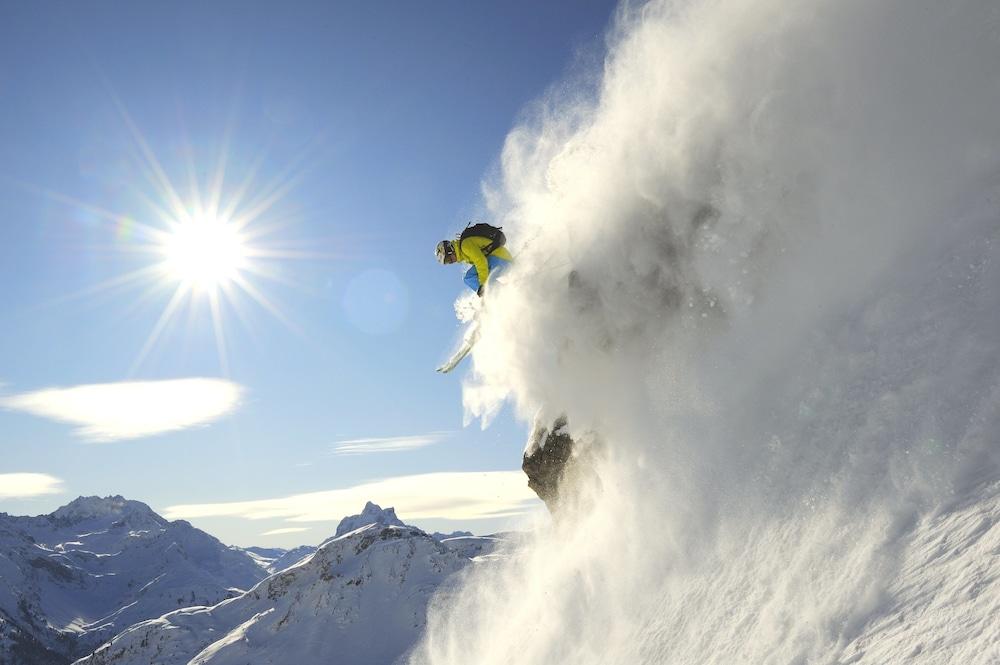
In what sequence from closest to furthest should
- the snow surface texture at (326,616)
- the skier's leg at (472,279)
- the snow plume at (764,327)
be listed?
the snow plume at (764,327), the skier's leg at (472,279), the snow surface texture at (326,616)

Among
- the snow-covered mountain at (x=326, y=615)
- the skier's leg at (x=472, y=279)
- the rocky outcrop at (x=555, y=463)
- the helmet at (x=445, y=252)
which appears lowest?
the snow-covered mountain at (x=326, y=615)

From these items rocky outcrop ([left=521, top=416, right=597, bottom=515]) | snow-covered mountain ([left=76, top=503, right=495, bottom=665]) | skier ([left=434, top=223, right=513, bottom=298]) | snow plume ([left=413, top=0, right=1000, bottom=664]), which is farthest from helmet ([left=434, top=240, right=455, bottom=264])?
snow-covered mountain ([left=76, top=503, right=495, bottom=665])

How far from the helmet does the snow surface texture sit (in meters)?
96.8

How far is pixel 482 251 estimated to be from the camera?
46.0ft

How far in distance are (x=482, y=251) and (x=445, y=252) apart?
1.06 metres

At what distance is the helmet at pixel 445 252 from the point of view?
14522 mm

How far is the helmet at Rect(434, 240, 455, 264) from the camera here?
1452cm

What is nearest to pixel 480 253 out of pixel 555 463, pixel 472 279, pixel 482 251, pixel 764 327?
pixel 482 251

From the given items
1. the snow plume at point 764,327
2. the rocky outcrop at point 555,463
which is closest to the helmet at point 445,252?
the snow plume at point 764,327

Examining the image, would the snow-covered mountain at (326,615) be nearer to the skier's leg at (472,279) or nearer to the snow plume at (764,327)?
the skier's leg at (472,279)

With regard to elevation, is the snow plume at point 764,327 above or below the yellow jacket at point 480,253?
below

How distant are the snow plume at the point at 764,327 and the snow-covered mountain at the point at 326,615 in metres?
98.3

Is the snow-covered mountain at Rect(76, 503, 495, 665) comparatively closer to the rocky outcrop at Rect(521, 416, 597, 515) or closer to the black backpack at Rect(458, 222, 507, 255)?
the rocky outcrop at Rect(521, 416, 597, 515)

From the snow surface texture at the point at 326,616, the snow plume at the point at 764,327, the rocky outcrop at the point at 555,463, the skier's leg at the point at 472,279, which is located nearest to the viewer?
the snow plume at the point at 764,327
